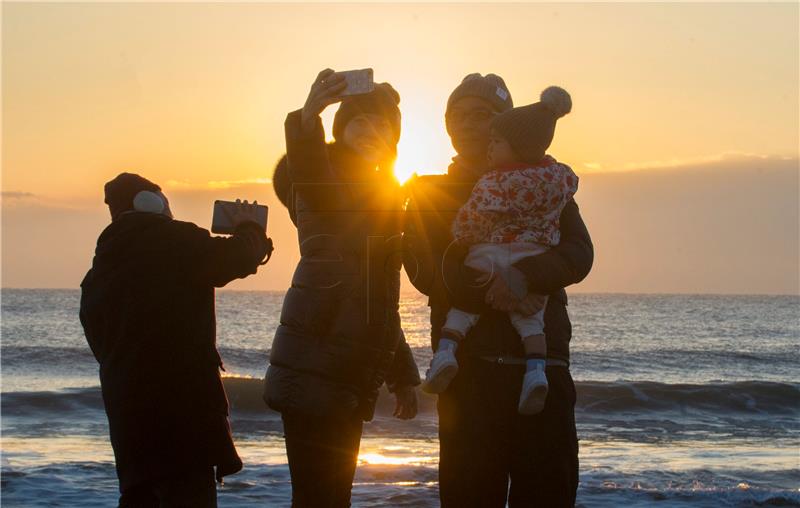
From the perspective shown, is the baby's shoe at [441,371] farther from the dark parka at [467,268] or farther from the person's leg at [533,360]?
the person's leg at [533,360]

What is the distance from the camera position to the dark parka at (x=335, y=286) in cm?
342

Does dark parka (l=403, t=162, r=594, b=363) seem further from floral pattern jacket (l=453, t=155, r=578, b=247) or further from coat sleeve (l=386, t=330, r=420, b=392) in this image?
coat sleeve (l=386, t=330, r=420, b=392)

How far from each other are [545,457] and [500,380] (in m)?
0.28

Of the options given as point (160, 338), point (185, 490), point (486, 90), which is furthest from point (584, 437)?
point (486, 90)

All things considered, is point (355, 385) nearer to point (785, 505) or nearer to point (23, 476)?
point (785, 505)

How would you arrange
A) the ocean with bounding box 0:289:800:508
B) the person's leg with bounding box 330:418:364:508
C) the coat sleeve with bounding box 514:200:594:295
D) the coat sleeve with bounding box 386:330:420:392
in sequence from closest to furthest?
1. the coat sleeve with bounding box 514:200:594:295
2. the person's leg with bounding box 330:418:364:508
3. the coat sleeve with bounding box 386:330:420:392
4. the ocean with bounding box 0:289:800:508

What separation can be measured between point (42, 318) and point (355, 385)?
4405 cm

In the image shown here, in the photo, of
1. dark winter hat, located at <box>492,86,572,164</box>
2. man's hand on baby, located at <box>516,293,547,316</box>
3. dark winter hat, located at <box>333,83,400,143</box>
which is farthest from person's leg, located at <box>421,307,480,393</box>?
dark winter hat, located at <box>333,83,400,143</box>

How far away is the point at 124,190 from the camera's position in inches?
164

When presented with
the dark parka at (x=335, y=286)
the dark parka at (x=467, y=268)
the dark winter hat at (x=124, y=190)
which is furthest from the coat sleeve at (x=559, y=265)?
the dark winter hat at (x=124, y=190)

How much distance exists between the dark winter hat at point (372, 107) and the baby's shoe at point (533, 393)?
1.01 meters

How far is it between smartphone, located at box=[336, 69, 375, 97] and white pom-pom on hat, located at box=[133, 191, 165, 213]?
3.98 ft

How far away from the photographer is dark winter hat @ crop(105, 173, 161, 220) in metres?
4.16

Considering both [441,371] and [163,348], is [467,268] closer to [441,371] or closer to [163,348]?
[441,371]
